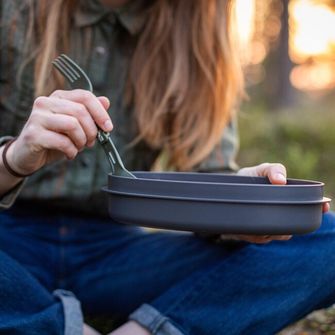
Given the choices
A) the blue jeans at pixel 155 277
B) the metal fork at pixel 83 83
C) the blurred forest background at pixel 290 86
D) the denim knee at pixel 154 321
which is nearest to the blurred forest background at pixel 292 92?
the blurred forest background at pixel 290 86

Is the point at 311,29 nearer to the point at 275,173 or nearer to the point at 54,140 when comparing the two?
the point at 275,173

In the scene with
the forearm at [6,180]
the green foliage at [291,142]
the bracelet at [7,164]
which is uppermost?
the bracelet at [7,164]

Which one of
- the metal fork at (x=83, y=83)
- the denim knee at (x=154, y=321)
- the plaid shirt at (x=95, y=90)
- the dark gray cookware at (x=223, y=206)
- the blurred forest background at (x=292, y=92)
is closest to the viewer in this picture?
the dark gray cookware at (x=223, y=206)

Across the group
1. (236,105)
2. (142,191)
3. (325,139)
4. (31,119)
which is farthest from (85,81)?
(325,139)

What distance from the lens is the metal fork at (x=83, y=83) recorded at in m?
1.04

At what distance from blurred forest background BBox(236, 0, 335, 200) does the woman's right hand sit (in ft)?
2.41

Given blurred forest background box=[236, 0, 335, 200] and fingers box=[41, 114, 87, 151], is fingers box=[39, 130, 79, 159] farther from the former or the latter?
blurred forest background box=[236, 0, 335, 200]

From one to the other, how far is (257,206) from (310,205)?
9cm

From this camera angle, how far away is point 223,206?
0.91m

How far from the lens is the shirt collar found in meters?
1.43

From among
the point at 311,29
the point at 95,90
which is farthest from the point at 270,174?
the point at 311,29

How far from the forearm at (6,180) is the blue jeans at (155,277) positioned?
0.11m

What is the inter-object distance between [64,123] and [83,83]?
5.1 inches

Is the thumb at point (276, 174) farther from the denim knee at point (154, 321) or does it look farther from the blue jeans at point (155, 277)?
the denim knee at point (154, 321)
